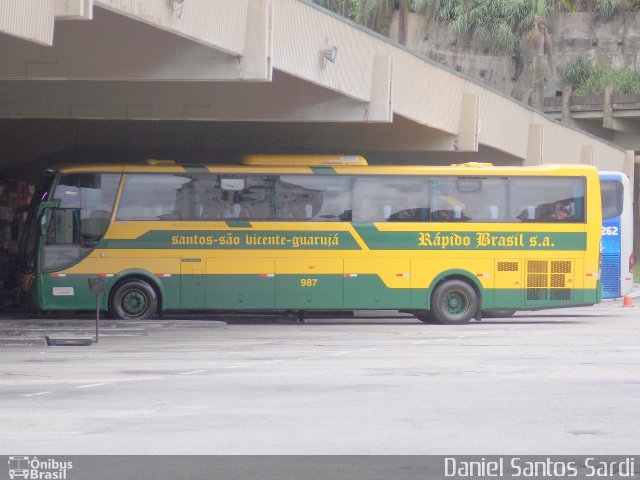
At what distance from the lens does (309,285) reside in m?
26.1

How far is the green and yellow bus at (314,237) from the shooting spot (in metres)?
25.6

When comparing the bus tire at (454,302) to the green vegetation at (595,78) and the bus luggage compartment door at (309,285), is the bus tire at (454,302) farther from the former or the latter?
the green vegetation at (595,78)

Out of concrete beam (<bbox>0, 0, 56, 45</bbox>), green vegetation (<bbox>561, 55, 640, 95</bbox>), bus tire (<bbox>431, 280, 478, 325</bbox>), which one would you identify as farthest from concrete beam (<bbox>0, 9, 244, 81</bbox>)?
green vegetation (<bbox>561, 55, 640, 95</bbox>)

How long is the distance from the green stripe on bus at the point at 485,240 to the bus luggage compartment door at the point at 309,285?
4.37 feet

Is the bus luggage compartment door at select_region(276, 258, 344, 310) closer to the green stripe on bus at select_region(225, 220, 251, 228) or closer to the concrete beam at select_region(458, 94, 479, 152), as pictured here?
the green stripe on bus at select_region(225, 220, 251, 228)

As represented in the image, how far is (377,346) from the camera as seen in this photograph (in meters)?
20.4

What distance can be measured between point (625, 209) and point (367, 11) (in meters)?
27.5

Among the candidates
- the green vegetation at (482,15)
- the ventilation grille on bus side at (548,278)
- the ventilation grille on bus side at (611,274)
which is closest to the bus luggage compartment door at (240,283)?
the ventilation grille on bus side at (548,278)

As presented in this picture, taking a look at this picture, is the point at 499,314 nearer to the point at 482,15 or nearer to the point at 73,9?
the point at 73,9

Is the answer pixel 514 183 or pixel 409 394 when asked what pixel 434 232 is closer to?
pixel 514 183
